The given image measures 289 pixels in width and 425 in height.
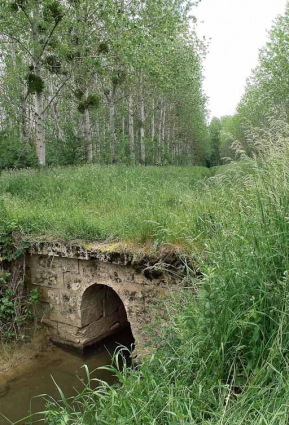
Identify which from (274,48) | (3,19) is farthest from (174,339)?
(274,48)

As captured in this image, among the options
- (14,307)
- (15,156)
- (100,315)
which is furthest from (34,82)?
(100,315)

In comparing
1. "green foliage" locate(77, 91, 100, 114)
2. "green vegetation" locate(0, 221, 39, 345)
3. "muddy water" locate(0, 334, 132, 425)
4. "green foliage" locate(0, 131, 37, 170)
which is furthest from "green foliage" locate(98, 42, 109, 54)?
"muddy water" locate(0, 334, 132, 425)

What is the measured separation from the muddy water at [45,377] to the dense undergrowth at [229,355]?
2238 millimetres

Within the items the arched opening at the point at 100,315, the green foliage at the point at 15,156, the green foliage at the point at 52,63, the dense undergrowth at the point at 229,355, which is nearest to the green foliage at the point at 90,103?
the green foliage at the point at 52,63

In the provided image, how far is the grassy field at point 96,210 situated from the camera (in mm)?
5270

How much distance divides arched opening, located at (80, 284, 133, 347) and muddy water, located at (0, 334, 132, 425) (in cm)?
24

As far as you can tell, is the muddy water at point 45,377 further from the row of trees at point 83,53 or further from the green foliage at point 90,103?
the green foliage at point 90,103

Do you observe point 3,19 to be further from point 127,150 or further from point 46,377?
point 127,150

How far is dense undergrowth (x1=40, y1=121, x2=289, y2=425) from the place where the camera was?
7.61ft

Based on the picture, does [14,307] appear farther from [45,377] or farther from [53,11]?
[53,11]

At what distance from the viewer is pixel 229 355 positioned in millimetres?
2691

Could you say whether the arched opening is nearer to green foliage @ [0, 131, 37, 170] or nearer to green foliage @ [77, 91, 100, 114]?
green foliage @ [0, 131, 37, 170]

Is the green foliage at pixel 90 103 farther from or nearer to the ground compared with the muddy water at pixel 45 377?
farther from the ground

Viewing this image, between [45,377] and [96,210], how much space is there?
3.03 m
